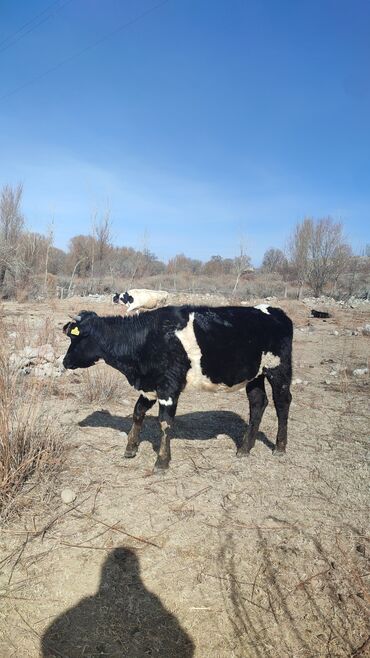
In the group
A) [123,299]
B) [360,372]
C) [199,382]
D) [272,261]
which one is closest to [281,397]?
[199,382]

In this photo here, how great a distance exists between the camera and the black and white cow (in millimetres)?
4352

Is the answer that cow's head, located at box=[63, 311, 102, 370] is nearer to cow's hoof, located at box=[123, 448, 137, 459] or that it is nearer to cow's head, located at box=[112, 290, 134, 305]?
cow's hoof, located at box=[123, 448, 137, 459]

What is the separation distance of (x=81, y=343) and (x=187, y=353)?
1.22m

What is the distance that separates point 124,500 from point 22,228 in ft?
94.6

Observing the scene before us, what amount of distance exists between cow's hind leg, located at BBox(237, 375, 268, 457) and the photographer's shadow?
86.7 inches

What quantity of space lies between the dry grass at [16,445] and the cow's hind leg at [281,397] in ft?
7.74

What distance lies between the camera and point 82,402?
612cm

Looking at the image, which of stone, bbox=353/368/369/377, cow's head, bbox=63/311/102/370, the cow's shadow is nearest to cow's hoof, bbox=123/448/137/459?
the cow's shadow

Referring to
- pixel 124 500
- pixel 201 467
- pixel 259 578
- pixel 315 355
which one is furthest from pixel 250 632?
pixel 315 355

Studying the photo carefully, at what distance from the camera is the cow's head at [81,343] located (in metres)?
4.63

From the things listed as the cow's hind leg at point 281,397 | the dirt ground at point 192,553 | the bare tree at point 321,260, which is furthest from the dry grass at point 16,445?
the bare tree at point 321,260

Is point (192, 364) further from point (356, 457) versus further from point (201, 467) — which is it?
point (356, 457)

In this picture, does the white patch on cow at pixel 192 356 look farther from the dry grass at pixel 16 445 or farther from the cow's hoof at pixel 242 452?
the dry grass at pixel 16 445

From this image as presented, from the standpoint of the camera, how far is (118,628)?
2.43 m
